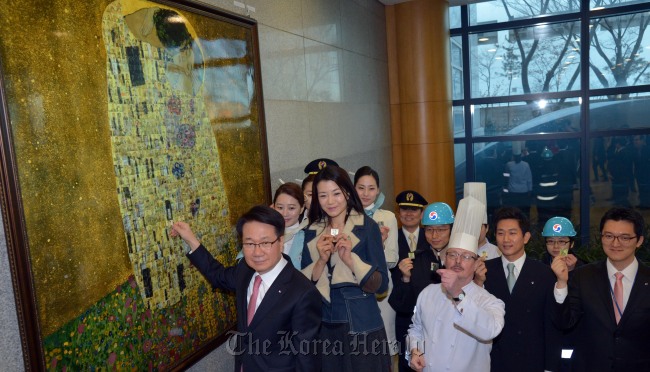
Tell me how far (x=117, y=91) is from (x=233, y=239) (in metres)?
1.15

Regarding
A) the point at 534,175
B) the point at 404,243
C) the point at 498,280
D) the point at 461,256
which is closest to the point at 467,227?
the point at 461,256

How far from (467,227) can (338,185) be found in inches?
24.5

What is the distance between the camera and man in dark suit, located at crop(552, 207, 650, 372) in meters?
2.55

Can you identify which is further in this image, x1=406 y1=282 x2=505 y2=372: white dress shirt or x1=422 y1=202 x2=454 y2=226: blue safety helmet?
x1=422 y1=202 x2=454 y2=226: blue safety helmet

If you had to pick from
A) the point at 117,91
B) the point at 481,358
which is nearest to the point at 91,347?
the point at 117,91

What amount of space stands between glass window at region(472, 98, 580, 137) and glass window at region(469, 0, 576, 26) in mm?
1114

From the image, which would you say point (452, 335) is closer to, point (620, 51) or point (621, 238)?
point (621, 238)

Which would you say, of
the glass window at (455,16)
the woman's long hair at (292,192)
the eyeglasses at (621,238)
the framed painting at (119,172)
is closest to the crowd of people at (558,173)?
the glass window at (455,16)

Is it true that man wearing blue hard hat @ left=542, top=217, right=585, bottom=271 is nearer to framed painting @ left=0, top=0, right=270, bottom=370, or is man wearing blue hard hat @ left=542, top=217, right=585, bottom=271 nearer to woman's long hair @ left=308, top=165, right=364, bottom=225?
woman's long hair @ left=308, top=165, right=364, bottom=225

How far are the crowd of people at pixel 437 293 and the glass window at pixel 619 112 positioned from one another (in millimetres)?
4704

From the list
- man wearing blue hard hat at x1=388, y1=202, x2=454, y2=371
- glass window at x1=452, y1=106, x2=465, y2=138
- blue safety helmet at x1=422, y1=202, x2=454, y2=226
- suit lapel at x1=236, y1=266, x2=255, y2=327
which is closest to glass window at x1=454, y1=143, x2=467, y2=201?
glass window at x1=452, y1=106, x2=465, y2=138

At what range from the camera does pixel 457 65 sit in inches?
290

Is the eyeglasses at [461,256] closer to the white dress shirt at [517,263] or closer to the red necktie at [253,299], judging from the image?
the white dress shirt at [517,263]

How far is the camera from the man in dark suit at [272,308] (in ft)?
6.73
